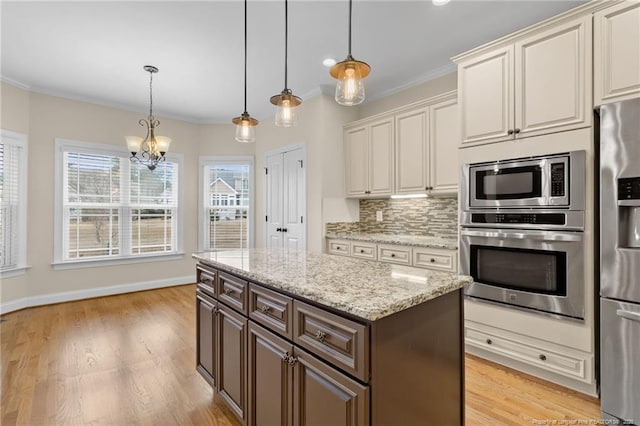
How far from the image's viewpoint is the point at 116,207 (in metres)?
4.78

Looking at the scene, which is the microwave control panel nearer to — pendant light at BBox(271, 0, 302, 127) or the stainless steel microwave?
the stainless steel microwave

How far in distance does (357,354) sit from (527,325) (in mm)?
1964

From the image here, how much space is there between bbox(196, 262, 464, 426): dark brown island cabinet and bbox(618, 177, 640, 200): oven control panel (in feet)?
4.28

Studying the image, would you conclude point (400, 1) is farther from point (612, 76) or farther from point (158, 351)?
point (158, 351)

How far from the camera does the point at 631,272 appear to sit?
1833mm

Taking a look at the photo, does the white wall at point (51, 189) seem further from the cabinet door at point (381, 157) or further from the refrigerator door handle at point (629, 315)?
the refrigerator door handle at point (629, 315)

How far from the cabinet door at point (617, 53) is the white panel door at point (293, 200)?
312 cm

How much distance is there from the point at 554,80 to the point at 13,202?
5.79m

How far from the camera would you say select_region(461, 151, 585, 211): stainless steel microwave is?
2139 mm

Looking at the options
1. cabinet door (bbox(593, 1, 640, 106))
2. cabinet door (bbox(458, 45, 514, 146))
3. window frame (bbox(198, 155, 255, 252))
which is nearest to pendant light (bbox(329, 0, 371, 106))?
cabinet door (bbox(458, 45, 514, 146))

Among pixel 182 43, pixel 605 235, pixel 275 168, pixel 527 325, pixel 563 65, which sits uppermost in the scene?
pixel 182 43

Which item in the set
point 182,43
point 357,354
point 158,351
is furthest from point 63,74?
point 357,354

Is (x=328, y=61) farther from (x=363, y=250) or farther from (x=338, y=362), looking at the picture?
(x=338, y=362)

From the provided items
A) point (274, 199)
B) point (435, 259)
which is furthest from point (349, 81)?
point (274, 199)
